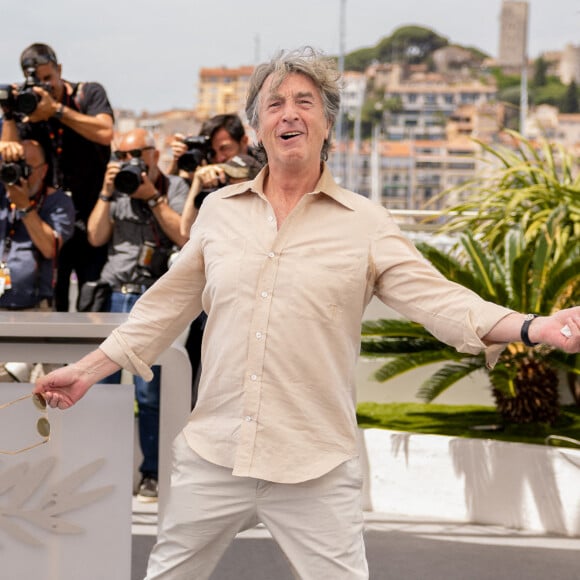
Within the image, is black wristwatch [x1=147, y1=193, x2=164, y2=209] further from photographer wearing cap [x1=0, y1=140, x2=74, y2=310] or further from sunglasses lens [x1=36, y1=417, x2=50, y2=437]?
sunglasses lens [x1=36, y1=417, x2=50, y2=437]

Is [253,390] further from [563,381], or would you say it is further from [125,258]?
[563,381]

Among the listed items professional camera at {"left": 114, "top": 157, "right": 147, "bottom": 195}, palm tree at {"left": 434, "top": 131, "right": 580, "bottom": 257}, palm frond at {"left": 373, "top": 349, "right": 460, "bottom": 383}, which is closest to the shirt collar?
professional camera at {"left": 114, "top": 157, "right": 147, "bottom": 195}

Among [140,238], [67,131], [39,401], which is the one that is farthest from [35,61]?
[39,401]

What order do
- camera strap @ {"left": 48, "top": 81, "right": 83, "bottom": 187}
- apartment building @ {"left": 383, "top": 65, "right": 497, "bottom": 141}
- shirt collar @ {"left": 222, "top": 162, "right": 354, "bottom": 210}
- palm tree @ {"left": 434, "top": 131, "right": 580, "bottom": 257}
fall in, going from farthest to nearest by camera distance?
apartment building @ {"left": 383, "top": 65, "right": 497, "bottom": 141}
palm tree @ {"left": 434, "top": 131, "right": 580, "bottom": 257}
camera strap @ {"left": 48, "top": 81, "right": 83, "bottom": 187}
shirt collar @ {"left": 222, "top": 162, "right": 354, "bottom": 210}

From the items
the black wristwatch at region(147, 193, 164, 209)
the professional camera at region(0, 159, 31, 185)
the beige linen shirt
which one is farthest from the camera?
the black wristwatch at region(147, 193, 164, 209)

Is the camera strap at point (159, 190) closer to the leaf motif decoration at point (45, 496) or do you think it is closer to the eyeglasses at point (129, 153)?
the eyeglasses at point (129, 153)

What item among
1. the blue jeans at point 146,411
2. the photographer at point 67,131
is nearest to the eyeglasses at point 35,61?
the photographer at point 67,131

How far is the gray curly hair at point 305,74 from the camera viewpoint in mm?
2691

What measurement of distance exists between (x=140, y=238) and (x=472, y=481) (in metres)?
1.84

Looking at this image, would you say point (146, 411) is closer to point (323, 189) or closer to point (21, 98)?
point (21, 98)

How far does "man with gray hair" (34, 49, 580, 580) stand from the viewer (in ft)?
8.44

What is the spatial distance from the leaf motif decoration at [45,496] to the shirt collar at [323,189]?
34.6 inches

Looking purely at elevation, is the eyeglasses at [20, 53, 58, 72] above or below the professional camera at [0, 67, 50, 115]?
above

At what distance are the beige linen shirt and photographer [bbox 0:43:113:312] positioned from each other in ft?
9.76
